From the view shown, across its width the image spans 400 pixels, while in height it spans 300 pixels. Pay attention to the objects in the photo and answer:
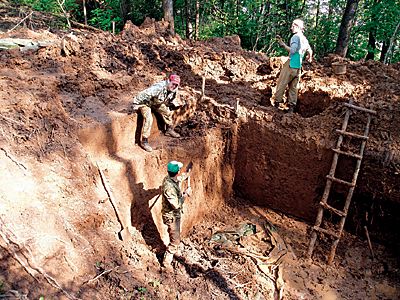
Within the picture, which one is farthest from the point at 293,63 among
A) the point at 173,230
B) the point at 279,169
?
the point at 173,230

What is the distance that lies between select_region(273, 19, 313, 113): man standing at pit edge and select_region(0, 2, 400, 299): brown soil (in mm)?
485

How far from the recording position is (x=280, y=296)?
19.5ft

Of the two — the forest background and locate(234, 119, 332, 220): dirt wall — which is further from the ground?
the forest background

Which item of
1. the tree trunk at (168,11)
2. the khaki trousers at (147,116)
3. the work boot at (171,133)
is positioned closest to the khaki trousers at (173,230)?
the khaki trousers at (147,116)

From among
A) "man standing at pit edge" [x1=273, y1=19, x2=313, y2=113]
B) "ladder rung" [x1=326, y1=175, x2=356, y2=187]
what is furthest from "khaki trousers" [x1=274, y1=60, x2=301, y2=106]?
"ladder rung" [x1=326, y1=175, x2=356, y2=187]

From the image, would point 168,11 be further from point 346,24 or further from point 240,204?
point 240,204

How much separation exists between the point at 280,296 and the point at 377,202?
283cm

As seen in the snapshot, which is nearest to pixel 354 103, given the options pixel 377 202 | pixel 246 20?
pixel 377 202

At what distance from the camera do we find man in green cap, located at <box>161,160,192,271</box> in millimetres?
5447

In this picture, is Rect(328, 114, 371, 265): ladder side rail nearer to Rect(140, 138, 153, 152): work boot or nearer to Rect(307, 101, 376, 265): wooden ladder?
Rect(307, 101, 376, 265): wooden ladder

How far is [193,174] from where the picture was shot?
281 inches

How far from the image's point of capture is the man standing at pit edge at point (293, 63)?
6.84 metres

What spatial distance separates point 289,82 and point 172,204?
407 centimetres

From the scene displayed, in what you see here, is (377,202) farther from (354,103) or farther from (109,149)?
(109,149)
